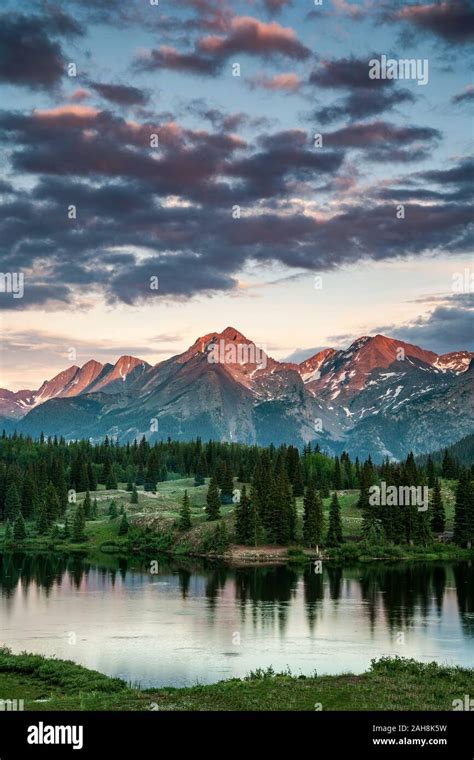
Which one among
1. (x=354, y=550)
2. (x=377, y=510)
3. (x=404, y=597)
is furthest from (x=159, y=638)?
(x=377, y=510)

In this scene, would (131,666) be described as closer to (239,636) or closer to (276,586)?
(239,636)

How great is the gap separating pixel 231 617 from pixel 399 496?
9143 cm

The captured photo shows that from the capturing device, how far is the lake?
209ft

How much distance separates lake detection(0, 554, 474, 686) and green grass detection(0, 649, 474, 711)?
529 centimetres

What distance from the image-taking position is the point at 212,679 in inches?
2195

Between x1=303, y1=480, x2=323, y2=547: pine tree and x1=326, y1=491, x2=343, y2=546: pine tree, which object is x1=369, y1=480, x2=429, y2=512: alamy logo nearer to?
x1=326, y1=491, x2=343, y2=546: pine tree

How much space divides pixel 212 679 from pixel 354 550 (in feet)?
329

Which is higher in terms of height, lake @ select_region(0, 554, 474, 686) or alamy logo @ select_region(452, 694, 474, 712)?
alamy logo @ select_region(452, 694, 474, 712)

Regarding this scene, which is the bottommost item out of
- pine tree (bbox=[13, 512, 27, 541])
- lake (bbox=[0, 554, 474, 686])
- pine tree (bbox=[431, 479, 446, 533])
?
lake (bbox=[0, 554, 474, 686])
